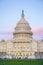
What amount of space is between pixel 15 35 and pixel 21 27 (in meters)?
2.89

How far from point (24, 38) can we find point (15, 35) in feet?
16.3

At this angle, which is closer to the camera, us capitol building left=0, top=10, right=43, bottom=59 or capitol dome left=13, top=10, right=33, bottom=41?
us capitol building left=0, top=10, right=43, bottom=59

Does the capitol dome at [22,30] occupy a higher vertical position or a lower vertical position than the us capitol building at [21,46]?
higher

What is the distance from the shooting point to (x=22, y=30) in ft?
331

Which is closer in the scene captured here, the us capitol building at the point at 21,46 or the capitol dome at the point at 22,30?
the us capitol building at the point at 21,46

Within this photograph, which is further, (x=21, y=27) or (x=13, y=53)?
(x=21, y=27)

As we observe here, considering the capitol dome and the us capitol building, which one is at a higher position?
the capitol dome

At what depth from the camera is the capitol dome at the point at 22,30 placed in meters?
99.9

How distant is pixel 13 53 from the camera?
9444 centimetres

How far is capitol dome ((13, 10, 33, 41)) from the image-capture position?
99.9m

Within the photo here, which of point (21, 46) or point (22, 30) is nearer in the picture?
point (21, 46)

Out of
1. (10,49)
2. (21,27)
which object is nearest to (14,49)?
(10,49)

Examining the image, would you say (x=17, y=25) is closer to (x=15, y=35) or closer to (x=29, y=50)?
(x=15, y=35)

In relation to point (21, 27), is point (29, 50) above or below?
below
